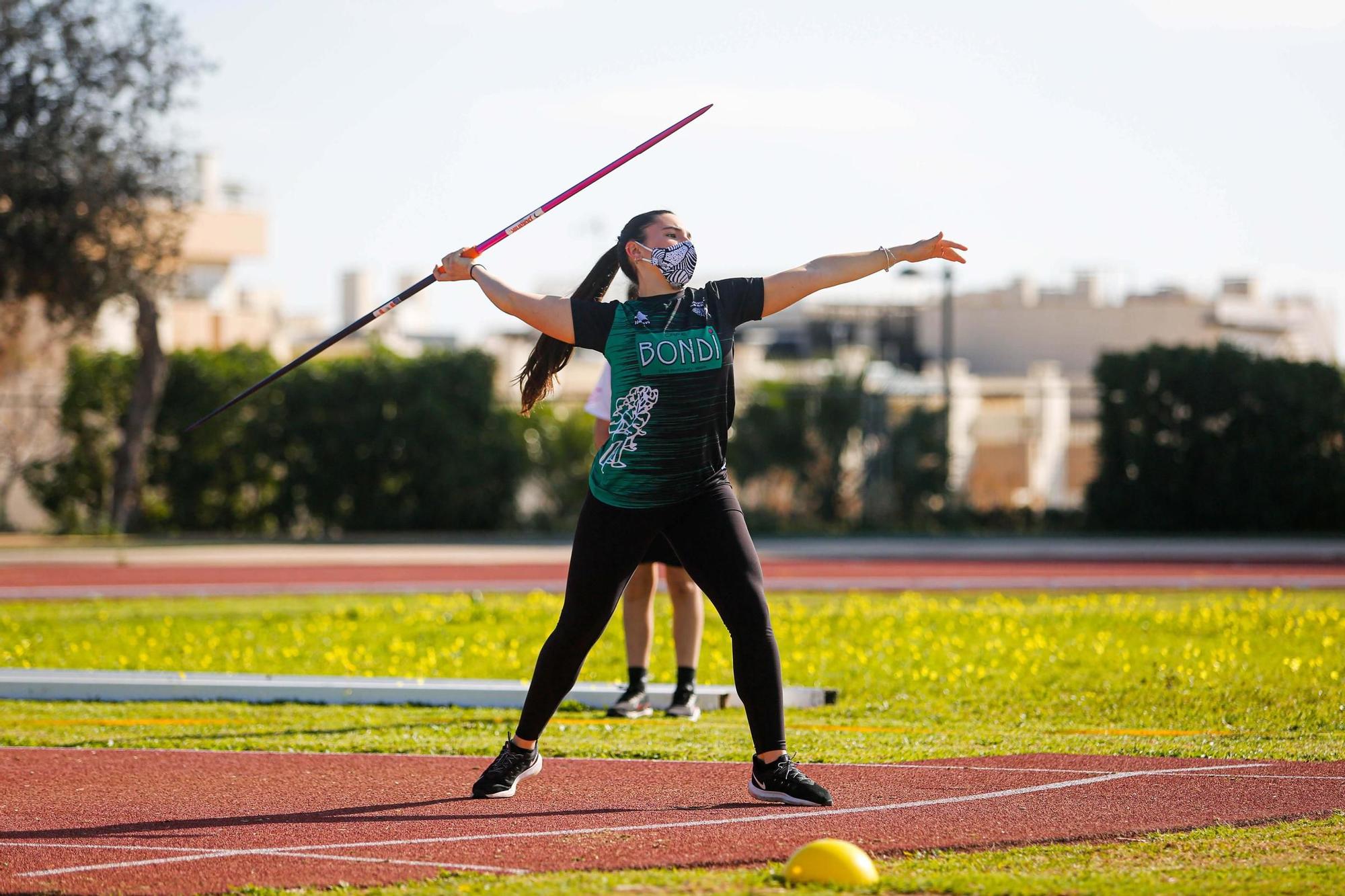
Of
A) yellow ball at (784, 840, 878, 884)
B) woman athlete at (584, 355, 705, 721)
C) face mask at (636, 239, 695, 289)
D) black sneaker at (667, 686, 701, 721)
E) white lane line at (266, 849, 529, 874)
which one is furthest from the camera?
black sneaker at (667, 686, 701, 721)

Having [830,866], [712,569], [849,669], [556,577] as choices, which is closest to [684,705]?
[849,669]

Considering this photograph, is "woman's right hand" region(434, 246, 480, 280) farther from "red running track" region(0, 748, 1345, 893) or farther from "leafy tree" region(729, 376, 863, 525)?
"leafy tree" region(729, 376, 863, 525)

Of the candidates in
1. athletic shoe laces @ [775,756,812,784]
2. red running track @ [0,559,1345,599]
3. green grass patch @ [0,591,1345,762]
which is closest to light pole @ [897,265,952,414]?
red running track @ [0,559,1345,599]

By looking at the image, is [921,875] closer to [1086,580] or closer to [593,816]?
[593,816]

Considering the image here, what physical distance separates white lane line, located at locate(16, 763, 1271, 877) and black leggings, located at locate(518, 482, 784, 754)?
1.04ft

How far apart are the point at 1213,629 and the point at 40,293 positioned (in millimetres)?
18968

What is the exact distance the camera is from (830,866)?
4.57 m

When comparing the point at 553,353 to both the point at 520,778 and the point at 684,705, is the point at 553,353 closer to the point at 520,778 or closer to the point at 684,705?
the point at 520,778

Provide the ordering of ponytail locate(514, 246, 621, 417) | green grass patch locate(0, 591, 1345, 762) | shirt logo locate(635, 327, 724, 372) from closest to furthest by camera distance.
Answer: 1. shirt logo locate(635, 327, 724, 372)
2. ponytail locate(514, 246, 621, 417)
3. green grass patch locate(0, 591, 1345, 762)

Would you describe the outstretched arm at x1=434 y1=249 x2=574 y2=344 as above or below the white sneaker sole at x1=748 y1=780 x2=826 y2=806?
above

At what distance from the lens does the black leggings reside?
5863 mm

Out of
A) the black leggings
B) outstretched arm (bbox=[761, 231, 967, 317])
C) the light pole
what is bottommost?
the black leggings

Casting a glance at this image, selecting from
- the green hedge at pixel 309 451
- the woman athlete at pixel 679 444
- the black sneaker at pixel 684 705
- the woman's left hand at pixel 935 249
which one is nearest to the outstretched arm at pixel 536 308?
the woman athlete at pixel 679 444

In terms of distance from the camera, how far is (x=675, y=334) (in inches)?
228
